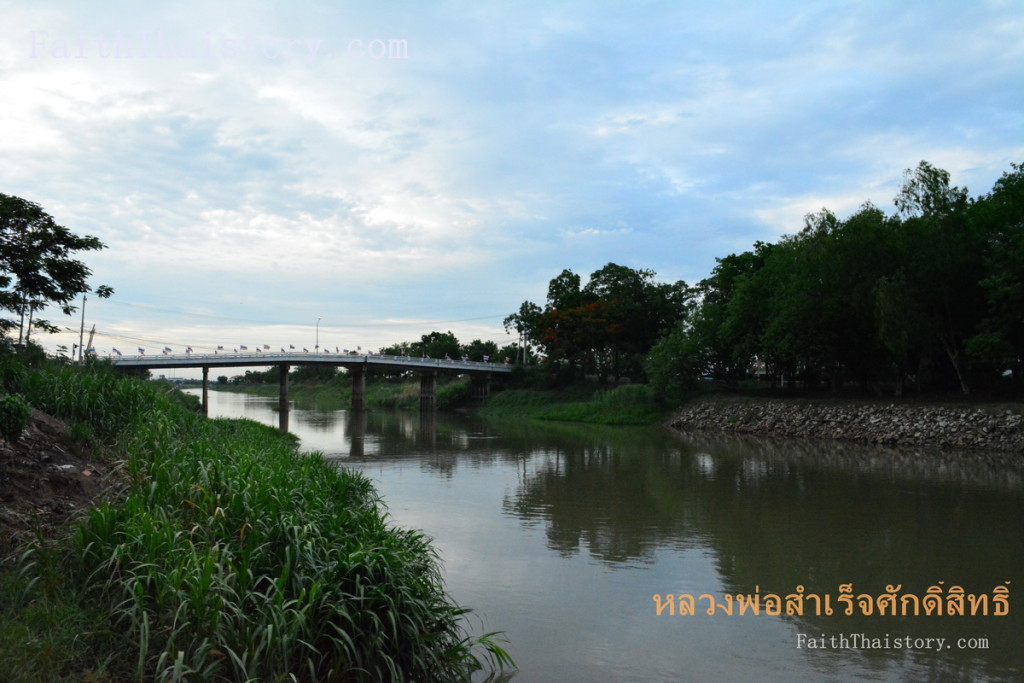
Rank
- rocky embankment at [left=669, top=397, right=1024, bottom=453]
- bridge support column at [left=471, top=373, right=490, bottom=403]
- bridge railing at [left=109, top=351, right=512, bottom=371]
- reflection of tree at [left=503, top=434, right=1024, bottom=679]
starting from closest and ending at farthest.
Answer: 1. reflection of tree at [left=503, top=434, right=1024, bottom=679]
2. rocky embankment at [left=669, top=397, right=1024, bottom=453]
3. bridge railing at [left=109, top=351, right=512, bottom=371]
4. bridge support column at [left=471, top=373, right=490, bottom=403]

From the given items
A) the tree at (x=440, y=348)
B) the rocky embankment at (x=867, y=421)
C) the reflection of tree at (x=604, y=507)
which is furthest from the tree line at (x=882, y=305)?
the tree at (x=440, y=348)

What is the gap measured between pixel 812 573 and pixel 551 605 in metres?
3.96

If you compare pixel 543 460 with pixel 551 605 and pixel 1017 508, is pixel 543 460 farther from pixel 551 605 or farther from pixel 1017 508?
pixel 551 605

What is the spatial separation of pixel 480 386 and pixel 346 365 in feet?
45.5

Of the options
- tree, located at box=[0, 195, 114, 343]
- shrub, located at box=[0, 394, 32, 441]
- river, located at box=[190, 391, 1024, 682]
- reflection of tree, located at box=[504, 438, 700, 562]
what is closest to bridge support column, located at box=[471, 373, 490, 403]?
reflection of tree, located at box=[504, 438, 700, 562]

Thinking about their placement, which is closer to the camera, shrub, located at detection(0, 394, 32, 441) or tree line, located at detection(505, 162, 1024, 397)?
shrub, located at detection(0, 394, 32, 441)

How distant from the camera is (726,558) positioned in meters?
10.2

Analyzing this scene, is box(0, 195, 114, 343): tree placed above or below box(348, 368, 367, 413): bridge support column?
above

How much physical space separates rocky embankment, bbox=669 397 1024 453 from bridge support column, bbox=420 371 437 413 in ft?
106

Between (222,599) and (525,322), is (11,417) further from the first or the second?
(525,322)

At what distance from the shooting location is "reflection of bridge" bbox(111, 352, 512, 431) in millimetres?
50881

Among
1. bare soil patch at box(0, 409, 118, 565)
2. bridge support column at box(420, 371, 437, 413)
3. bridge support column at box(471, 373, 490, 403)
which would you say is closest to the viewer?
bare soil patch at box(0, 409, 118, 565)

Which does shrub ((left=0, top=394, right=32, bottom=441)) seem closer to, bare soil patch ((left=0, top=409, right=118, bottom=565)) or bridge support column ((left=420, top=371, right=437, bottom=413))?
bare soil patch ((left=0, top=409, right=118, bottom=565))

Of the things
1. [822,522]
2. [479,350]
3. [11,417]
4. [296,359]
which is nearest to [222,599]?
[11,417]
